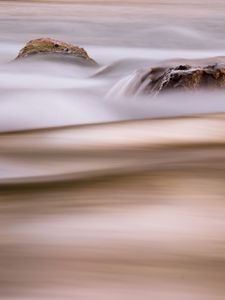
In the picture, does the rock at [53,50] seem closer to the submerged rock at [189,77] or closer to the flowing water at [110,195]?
the flowing water at [110,195]

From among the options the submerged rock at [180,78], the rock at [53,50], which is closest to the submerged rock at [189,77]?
the submerged rock at [180,78]

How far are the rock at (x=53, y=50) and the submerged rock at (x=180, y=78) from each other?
3.37 m

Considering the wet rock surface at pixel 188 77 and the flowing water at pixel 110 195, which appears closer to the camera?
the flowing water at pixel 110 195

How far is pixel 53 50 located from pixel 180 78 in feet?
13.4

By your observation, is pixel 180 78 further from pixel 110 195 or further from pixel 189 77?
pixel 110 195

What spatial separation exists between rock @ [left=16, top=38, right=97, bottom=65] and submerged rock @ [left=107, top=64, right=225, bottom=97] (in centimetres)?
337

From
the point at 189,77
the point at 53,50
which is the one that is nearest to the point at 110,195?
the point at 189,77

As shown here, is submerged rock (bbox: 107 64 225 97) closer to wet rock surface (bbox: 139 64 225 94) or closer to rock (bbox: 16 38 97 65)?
wet rock surface (bbox: 139 64 225 94)

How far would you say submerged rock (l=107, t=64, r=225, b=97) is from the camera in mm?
6680

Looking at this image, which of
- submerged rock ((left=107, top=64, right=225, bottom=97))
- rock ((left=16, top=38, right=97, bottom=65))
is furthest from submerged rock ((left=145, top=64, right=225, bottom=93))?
rock ((left=16, top=38, right=97, bottom=65))

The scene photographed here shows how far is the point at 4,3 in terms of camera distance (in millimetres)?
24438

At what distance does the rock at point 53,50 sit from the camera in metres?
10.5

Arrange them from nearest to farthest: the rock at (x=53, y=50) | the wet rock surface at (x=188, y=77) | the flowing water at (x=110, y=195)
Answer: the flowing water at (x=110, y=195), the wet rock surface at (x=188, y=77), the rock at (x=53, y=50)

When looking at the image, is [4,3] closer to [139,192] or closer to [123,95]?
[123,95]
